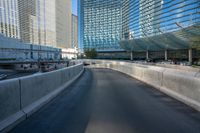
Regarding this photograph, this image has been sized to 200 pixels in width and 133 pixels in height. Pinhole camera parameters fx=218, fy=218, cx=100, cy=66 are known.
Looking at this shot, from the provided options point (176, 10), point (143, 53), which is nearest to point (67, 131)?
point (176, 10)

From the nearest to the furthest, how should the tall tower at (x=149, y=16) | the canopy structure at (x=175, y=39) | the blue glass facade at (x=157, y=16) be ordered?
the canopy structure at (x=175, y=39) < the blue glass facade at (x=157, y=16) < the tall tower at (x=149, y=16)

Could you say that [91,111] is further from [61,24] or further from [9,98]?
[61,24]

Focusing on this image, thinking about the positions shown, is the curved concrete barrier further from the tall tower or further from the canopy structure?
the tall tower

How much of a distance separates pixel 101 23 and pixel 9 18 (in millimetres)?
64671

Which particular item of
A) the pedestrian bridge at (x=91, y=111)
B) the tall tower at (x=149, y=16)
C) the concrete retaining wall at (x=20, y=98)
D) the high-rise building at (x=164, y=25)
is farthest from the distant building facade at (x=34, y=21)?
the pedestrian bridge at (x=91, y=111)

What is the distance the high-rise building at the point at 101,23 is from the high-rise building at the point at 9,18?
51.0 metres

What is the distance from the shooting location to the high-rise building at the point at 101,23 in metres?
158

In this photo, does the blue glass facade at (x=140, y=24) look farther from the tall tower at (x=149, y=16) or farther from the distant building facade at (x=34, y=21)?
the distant building facade at (x=34, y=21)

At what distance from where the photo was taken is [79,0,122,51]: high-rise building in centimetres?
15800

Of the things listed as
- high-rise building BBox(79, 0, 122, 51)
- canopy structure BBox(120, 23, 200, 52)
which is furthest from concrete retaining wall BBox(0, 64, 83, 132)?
high-rise building BBox(79, 0, 122, 51)

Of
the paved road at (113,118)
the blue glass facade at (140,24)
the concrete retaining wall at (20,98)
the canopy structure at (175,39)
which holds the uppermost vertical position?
the blue glass facade at (140,24)

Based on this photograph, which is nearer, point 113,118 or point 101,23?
point 113,118

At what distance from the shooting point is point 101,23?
166m

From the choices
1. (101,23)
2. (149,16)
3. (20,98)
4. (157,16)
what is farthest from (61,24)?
(20,98)
